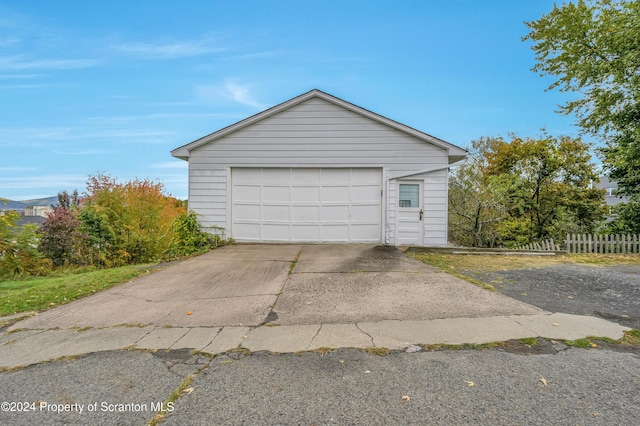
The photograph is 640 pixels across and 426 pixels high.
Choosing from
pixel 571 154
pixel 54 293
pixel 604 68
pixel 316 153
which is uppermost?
pixel 604 68

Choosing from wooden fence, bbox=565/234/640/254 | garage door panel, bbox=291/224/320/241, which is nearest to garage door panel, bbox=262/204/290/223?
garage door panel, bbox=291/224/320/241

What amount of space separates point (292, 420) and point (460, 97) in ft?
52.6

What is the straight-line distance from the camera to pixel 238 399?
2158 mm

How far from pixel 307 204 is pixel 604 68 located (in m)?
13.6

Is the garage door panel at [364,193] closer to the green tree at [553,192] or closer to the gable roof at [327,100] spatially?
the gable roof at [327,100]

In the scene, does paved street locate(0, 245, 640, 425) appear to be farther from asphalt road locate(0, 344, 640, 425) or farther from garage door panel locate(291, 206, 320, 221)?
garage door panel locate(291, 206, 320, 221)

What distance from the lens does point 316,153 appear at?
978cm

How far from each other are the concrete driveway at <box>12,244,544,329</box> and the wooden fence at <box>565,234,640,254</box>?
6.90 m

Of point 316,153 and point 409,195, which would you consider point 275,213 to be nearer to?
point 316,153

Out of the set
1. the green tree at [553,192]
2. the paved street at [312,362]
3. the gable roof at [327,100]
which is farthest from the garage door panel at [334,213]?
the green tree at [553,192]

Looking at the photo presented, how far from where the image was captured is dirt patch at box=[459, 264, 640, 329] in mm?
4168

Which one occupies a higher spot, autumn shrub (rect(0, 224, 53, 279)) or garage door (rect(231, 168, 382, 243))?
garage door (rect(231, 168, 382, 243))

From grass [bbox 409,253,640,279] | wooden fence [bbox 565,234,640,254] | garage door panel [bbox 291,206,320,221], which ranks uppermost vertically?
garage door panel [bbox 291,206,320,221]

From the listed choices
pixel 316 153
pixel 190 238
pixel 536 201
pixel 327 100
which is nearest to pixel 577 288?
pixel 316 153
